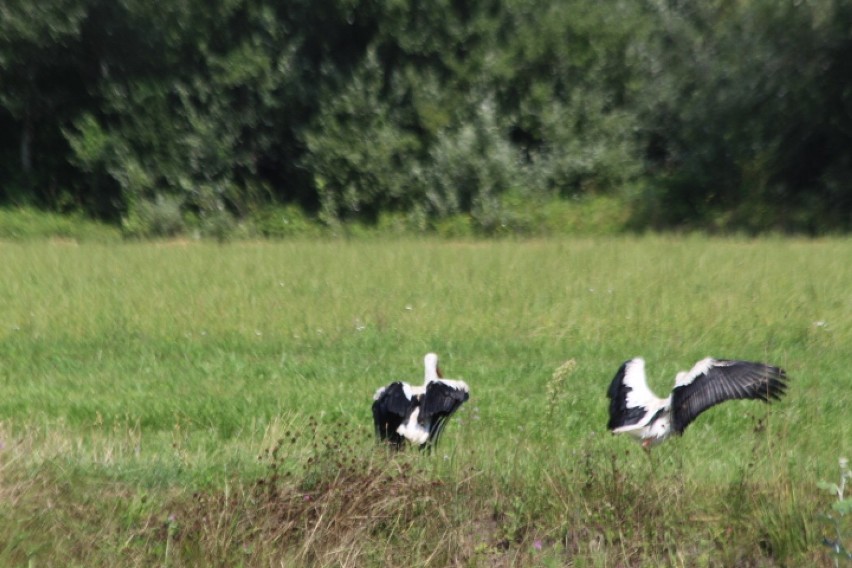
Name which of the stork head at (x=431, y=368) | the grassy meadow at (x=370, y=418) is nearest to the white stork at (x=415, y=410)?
the grassy meadow at (x=370, y=418)

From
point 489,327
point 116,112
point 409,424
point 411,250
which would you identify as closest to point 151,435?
point 409,424

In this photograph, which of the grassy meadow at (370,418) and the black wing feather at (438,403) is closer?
the grassy meadow at (370,418)

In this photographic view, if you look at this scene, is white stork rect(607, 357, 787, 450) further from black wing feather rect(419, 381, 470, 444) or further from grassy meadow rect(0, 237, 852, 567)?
black wing feather rect(419, 381, 470, 444)

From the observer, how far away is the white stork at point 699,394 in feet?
22.6

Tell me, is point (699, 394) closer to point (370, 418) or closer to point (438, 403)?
point (438, 403)

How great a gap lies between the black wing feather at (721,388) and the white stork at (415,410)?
1233 millimetres

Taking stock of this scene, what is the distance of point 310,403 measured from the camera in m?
8.77

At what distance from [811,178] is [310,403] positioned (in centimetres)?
1775

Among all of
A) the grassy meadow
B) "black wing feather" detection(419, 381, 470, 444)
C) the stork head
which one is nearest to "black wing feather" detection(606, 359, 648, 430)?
the grassy meadow

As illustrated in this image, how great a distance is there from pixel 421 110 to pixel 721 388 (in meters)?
18.2

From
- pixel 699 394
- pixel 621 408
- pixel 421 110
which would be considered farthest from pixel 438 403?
pixel 421 110

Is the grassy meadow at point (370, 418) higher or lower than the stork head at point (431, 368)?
lower

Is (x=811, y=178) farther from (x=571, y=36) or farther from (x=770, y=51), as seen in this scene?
(x=571, y=36)

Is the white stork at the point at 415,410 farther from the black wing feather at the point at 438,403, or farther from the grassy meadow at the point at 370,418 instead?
the grassy meadow at the point at 370,418
